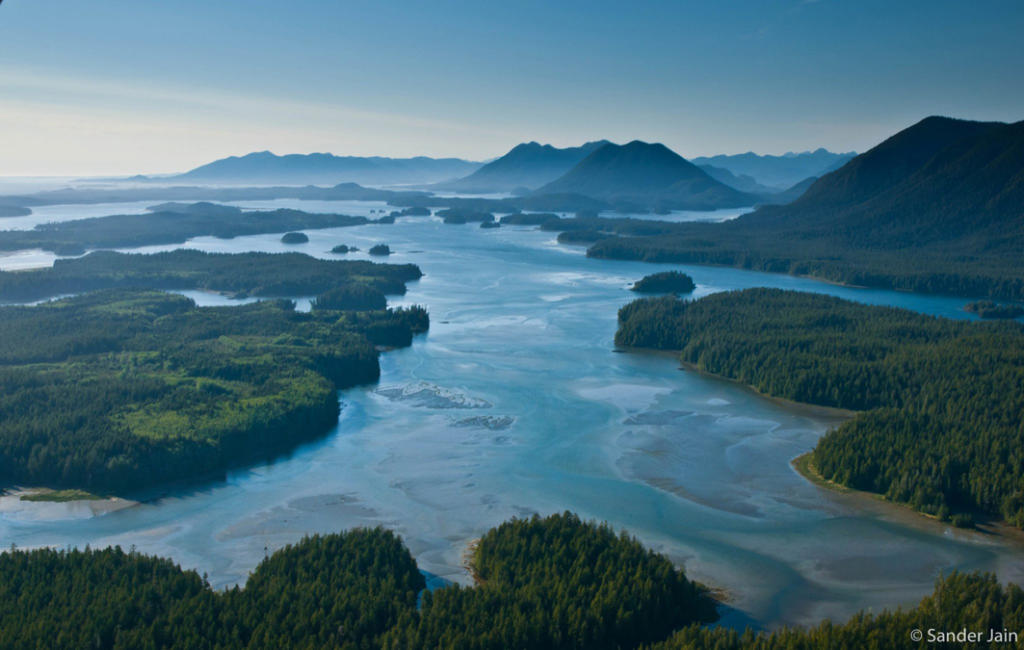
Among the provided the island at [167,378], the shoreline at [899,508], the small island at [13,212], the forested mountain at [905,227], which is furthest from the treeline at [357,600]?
the small island at [13,212]

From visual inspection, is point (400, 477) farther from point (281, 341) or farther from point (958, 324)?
point (958, 324)

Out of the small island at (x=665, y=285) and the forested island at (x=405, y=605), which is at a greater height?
the small island at (x=665, y=285)

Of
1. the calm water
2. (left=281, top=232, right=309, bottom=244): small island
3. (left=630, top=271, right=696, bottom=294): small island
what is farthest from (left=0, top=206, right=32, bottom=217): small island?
the calm water

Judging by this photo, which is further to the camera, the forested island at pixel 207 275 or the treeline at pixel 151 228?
the treeline at pixel 151 228

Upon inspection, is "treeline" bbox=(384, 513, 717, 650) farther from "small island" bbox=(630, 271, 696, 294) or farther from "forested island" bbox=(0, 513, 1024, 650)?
"small island" bbox=(630, 271, 696, 294)

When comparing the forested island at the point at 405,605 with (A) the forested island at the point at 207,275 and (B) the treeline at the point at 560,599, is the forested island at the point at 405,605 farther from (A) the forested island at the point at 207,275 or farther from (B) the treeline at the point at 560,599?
(A) the forested island at the point at 207,275

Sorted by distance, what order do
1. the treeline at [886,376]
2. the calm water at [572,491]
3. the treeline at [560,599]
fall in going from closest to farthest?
the treeline at [560,599] < the calm water at [572,491] < the treeline at [886,376]

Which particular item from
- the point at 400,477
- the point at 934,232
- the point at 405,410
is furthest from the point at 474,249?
the point at 400,477
